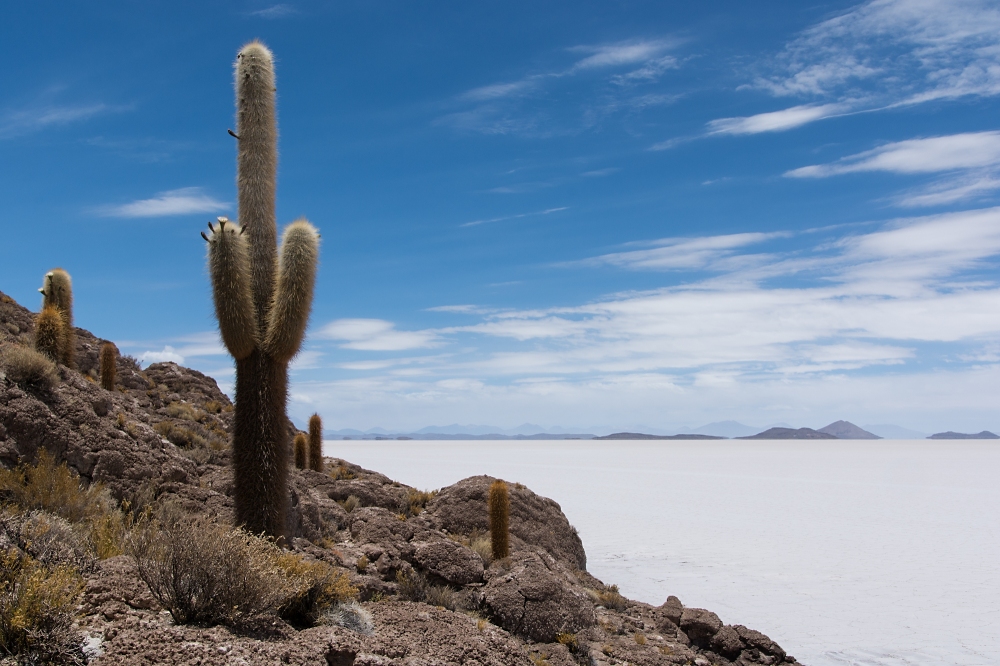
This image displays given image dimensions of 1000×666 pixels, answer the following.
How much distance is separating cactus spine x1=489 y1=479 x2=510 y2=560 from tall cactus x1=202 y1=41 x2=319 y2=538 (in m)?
3.54

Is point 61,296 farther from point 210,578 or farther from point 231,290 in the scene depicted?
point 210,578

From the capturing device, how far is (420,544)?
1159cm

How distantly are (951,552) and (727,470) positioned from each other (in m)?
35.3

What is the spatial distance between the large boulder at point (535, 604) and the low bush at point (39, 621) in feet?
18.2

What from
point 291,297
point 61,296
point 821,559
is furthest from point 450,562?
point 821,559

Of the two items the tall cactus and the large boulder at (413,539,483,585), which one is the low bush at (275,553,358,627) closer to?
the tall cactus

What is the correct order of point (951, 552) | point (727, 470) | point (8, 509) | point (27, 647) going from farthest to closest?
point (727, 470) → point (951, 552) → point (8, 509) → point (27, 647)

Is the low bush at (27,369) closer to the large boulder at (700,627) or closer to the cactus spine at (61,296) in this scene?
the cactus spine at (61,296)

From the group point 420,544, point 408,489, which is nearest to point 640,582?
point 408,489

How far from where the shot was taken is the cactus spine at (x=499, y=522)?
1213 centimetres

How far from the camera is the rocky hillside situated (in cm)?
589

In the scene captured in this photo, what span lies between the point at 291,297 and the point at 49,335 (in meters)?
6.38

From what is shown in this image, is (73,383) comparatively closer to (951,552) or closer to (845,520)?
(951,552)

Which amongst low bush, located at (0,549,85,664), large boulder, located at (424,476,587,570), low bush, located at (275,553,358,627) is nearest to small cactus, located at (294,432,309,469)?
large boulder, located at (424,476,587,570)
